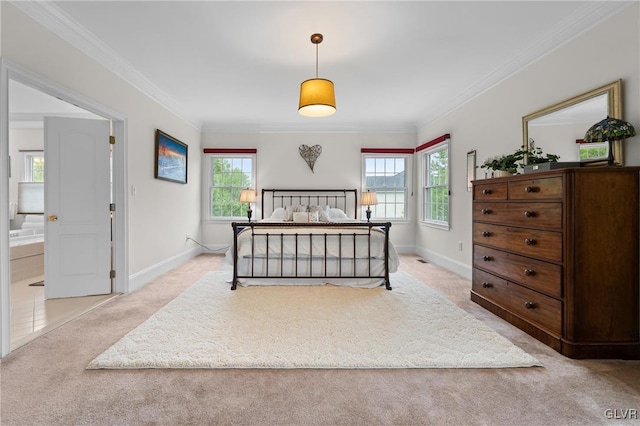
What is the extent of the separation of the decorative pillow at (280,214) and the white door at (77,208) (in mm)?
2900

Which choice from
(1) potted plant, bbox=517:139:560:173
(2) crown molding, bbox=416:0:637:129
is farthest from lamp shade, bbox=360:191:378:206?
(1) potted plant, bbox=517:139:560:173

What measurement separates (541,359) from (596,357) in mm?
383

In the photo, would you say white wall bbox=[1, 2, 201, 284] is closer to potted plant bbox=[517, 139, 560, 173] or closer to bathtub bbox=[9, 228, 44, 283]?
bathtub bbox=[9, 228, 44, 283]

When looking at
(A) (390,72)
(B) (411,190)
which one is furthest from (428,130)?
(A) (390,72)

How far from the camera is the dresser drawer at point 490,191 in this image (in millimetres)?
2816

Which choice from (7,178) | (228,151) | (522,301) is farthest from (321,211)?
(7,178)

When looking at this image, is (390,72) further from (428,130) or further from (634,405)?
(634,405)

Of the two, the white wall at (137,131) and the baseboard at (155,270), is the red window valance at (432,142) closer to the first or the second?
the white wall at (137,131)

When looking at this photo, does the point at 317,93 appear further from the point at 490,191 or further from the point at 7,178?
the point at 7,178

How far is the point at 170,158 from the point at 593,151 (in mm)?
5204

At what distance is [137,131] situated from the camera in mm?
3949

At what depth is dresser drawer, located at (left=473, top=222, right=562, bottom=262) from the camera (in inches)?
88.3

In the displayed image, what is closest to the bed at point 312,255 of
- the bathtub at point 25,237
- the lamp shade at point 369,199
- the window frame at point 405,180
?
the lamp shade at point 369,199

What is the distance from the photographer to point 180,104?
502cm
